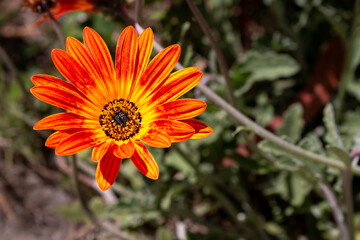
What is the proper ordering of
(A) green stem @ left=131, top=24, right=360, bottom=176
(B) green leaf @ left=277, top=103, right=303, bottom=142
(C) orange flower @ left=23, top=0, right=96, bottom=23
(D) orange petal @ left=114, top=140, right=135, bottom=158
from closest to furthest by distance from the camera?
(D) orange petal @ left=114, top=140, right=135, bottom=158 → (A) green stem @ left=131, top=24, right=360, bottom=176 → (C) orange flower @ left=23, top=0, right=96, bottom=23 → (B) green leaf @ left=277, top=103, right=303, bottom=142

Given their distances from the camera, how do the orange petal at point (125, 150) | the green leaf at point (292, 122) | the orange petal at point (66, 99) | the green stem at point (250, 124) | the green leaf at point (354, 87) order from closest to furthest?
1. the orange petal at point (125, 150)
2. the orange petal at point (66, 99)
3. the green stem at point (250, 124)
4. the green leaf at point (292, 122)
5. the green leaf at point (354, 87)

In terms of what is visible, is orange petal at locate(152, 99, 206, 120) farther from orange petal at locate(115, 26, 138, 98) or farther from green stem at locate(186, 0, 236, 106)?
green stem at locate(186, 0, 236, 106)

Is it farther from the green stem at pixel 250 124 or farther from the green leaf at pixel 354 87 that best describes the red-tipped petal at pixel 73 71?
the green leaf at pixel 354 87

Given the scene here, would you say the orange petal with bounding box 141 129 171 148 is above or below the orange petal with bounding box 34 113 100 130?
below

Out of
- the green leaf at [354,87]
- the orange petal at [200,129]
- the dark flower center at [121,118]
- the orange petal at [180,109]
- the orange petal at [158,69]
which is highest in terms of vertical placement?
the orange petal at [158,69]

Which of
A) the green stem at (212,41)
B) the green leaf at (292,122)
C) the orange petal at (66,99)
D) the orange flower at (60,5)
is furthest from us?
the green leaf at (292,122)

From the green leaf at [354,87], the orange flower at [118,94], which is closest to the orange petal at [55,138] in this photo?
the orange flower at [118,94]

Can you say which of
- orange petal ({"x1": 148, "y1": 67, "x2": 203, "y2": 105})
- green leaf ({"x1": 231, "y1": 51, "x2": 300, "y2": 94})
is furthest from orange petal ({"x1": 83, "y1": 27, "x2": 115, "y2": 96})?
green leaf ({"x1": 231, "y1": 51, "x2": 300, "y2": 94})

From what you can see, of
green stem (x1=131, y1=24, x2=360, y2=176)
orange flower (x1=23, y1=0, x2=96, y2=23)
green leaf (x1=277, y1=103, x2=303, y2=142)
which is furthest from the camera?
green leaf (x1=277, y1=103, x2=303, y2=142)
